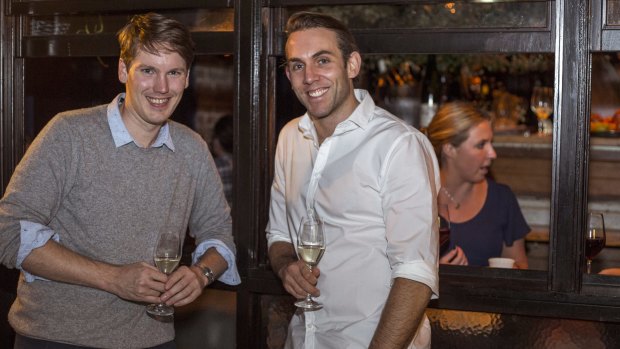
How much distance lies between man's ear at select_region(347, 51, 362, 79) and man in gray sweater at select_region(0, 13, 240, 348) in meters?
0.50

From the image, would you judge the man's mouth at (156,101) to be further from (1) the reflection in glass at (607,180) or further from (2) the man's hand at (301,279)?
(1) the reflection in glass at (607,180)

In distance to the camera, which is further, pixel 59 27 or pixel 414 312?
pixel 59 27

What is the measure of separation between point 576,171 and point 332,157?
898mm

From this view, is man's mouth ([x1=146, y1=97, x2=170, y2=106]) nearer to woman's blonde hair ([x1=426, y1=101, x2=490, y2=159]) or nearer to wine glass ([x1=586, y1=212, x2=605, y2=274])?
wine glass ([x1=586, y1=212, x2=605, y2=274])

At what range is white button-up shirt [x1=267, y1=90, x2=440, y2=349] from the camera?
243cm

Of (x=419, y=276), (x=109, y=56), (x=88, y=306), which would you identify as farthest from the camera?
(x=109, y=56)

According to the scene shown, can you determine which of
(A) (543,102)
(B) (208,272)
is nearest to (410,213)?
(B) (208,272)

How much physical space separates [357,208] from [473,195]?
1.88 m

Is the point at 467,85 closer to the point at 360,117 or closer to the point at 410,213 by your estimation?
the point at 360,117

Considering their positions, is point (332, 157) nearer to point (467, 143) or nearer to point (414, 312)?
point (414, 312)

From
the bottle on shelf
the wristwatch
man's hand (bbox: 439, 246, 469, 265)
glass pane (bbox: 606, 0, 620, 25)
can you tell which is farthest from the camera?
the bottle on shelf

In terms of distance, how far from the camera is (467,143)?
4414mm

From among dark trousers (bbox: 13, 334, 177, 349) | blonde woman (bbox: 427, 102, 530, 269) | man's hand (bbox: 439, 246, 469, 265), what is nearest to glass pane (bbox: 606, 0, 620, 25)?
man's hand (bbox: 439, 246, 469, 265)

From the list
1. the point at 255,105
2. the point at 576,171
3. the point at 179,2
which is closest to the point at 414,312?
the point at 576,171
